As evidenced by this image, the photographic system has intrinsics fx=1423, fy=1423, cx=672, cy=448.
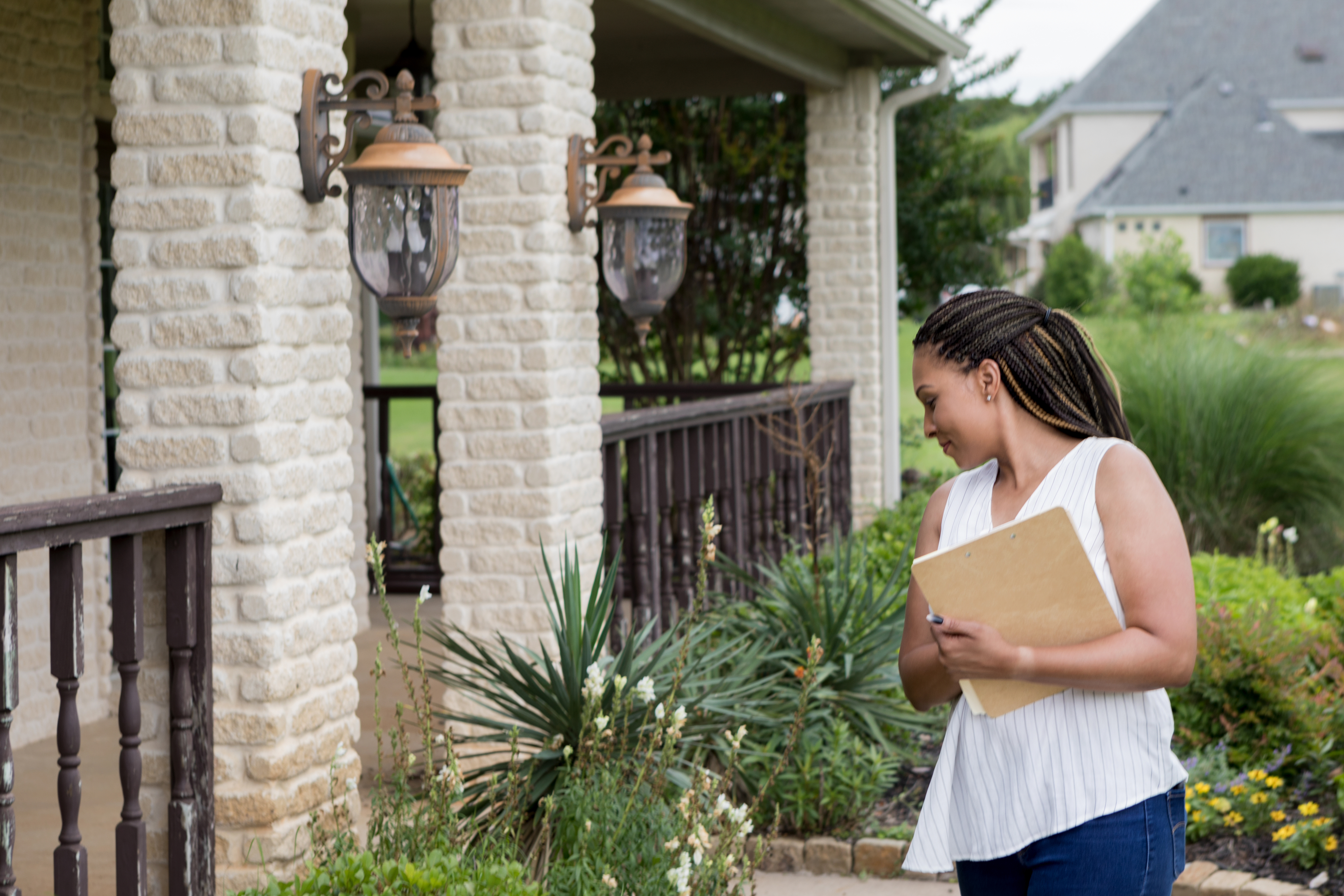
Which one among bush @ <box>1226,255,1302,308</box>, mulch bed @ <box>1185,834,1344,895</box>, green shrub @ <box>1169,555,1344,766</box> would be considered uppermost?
bush @ <box>1226,255,1302,308</box>

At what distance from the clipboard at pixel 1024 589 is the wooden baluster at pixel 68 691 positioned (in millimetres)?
1781

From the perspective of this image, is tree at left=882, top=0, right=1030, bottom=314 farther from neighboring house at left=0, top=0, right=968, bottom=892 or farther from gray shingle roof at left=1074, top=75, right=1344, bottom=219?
gray shingle roof at left=1074, top=75, right=1344, bottom=219

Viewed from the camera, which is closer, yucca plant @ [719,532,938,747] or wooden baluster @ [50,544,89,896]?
wooden baluster @ [50,544,89,896]

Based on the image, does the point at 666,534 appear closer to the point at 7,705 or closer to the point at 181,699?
the point at 181,699

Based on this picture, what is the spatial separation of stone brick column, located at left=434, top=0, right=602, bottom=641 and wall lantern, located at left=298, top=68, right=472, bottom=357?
3.21 ft

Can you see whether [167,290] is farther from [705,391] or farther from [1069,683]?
[705,391]

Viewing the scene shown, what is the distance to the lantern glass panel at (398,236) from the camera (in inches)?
141

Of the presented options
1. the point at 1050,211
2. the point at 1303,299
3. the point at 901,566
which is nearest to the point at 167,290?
the point at 901,566

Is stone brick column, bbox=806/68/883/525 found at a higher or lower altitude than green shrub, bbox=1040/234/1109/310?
lower

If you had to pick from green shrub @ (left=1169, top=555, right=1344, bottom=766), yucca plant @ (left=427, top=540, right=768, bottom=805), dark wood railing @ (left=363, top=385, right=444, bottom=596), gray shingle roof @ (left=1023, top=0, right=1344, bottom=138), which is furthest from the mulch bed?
gray shingle roof @ (left=1023, top=0, right=1344, bottom=138)

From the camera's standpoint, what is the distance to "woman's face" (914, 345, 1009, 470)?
1988 mm

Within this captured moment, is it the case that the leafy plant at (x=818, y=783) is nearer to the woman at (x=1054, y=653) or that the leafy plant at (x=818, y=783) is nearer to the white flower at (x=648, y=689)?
the white flower at (x=648, y=689)

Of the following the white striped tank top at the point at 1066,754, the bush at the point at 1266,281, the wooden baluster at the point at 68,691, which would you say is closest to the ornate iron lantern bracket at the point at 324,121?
the wooden baluster at the point at 68,691

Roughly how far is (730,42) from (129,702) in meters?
4.71
